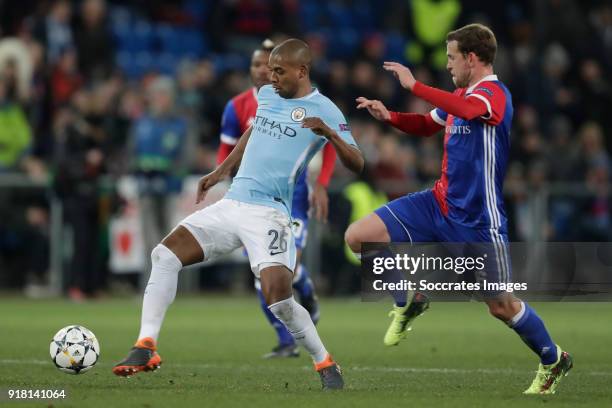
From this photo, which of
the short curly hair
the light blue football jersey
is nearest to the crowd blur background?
the light blue football jersey

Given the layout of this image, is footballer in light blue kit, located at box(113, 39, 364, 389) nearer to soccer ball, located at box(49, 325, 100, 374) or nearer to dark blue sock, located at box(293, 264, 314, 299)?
soccer ball, located at box(49, 325, 100, 374)

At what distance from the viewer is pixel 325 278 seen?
18641 mm

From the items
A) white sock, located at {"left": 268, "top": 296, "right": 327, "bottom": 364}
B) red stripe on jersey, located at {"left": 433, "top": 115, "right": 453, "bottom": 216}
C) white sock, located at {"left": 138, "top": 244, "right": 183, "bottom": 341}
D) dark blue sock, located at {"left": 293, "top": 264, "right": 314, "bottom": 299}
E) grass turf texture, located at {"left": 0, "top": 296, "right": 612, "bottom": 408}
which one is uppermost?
red stripe on jersey, located at {"left": 433, "top": 115, "right": 453, "bottom": 216}

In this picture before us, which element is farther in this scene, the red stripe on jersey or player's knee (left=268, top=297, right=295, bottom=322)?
the red stripe on jersey

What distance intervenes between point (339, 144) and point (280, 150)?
581 mm

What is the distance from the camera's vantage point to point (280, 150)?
845 centimetres

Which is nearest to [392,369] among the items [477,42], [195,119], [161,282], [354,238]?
[354,238]

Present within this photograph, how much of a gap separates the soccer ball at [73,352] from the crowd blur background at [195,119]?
8.58 meters

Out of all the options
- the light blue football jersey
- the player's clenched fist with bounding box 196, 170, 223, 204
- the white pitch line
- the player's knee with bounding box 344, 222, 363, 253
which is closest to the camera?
the light blue football jersey

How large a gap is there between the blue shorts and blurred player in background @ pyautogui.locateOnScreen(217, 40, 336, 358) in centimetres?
157

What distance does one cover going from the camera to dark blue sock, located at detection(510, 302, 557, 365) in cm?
838

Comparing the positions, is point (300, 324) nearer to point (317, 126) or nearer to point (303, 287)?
point (317, 126)

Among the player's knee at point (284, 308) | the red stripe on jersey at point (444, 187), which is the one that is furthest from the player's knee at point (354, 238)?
the player's knee at point (284, 308)

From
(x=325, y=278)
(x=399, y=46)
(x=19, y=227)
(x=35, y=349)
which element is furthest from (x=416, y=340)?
(x=399, y=46)
